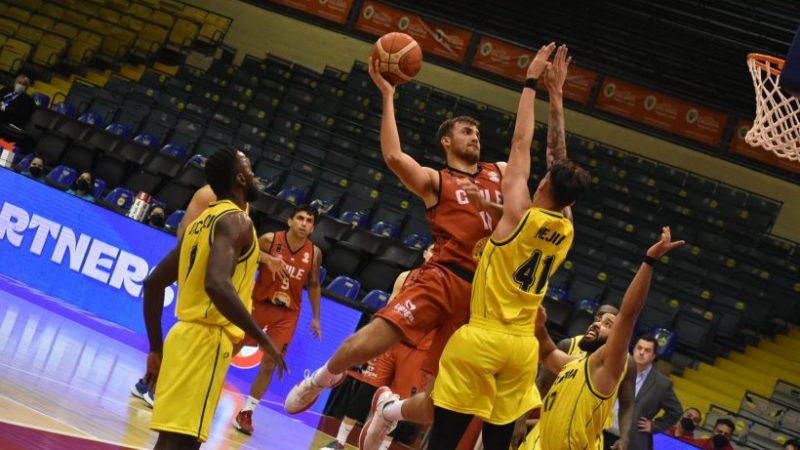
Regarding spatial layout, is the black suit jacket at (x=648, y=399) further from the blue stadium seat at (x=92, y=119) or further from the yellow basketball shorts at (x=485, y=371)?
the blue stadium seat at (x=92, y=119)

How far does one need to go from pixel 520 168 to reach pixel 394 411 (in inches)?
64.2

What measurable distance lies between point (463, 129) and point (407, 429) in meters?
5.59

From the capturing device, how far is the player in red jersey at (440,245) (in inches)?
219

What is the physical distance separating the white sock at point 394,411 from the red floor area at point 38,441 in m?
1.46

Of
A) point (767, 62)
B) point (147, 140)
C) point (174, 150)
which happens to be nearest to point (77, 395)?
point (767, 62)

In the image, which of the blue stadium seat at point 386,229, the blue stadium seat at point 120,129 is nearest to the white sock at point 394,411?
the blue stadium seat at point 386,229

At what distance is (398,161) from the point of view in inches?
227

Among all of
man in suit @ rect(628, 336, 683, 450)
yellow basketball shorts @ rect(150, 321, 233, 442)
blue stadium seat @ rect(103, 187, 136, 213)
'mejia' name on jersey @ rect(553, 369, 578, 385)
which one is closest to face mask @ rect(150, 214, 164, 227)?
blue stadium seat @ rect(103, 187, 136, 213)

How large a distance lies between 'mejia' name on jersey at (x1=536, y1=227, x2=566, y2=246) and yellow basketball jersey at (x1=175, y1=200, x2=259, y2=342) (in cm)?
149

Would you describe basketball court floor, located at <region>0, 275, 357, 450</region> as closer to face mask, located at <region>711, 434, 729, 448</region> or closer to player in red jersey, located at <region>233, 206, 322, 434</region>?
player in red jersey, located at <region>233, 206, 322, 434</region>

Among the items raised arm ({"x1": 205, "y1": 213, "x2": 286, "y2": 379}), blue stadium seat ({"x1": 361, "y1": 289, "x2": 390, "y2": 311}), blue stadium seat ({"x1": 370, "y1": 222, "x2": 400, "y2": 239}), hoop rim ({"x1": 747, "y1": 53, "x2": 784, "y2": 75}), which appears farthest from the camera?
blue stadium seat ({"x1": 370, "y1": 222, "x2": 400, "y2": 239})

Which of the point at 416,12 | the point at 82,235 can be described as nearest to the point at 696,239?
the point at 416,12

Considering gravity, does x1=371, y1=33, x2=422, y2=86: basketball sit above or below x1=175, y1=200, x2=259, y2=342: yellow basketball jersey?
above

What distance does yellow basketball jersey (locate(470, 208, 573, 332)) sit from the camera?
17.5ft
